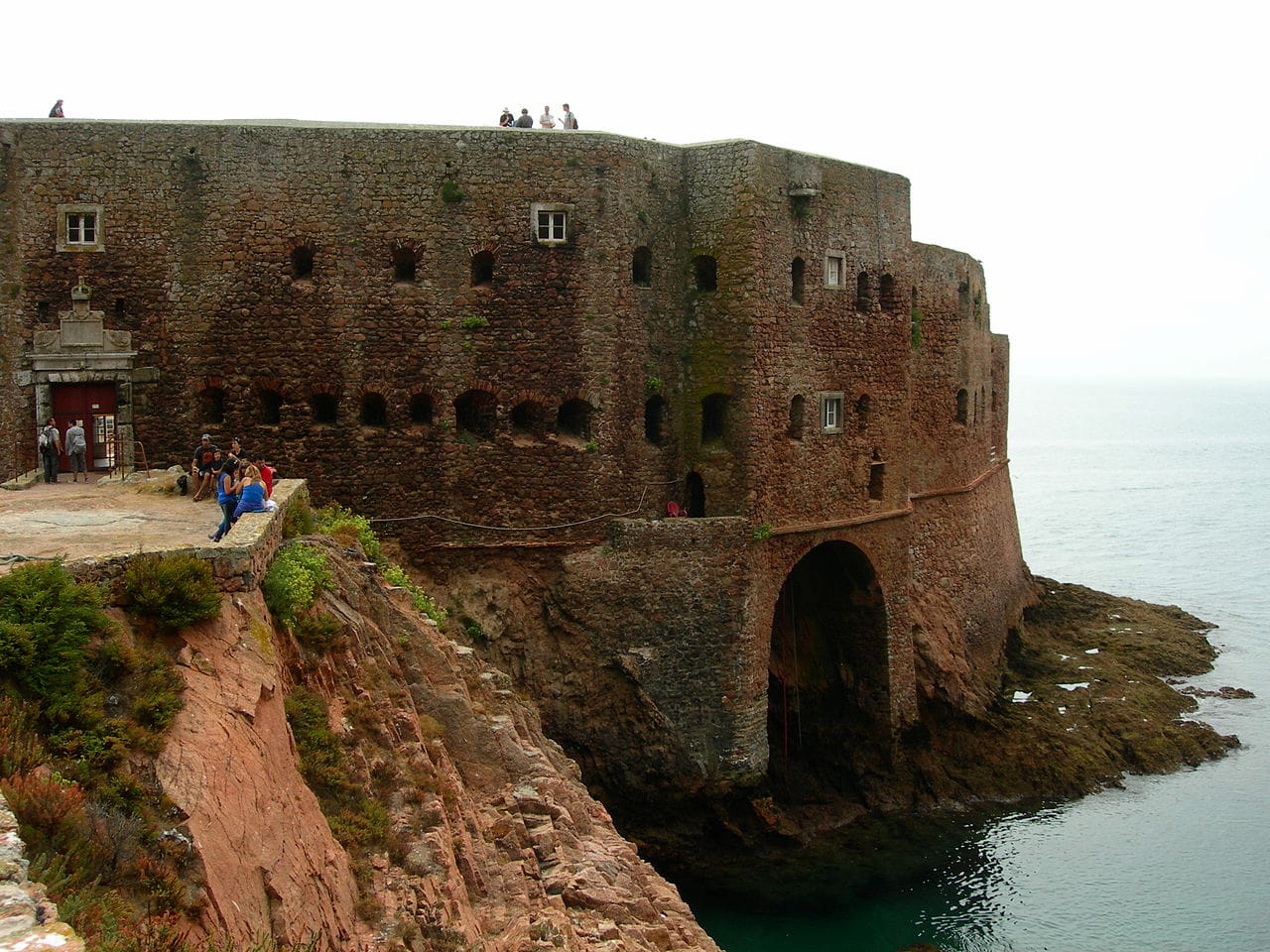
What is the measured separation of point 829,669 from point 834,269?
9.66 m

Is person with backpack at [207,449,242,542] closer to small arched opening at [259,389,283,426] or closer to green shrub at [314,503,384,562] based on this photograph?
green shrub at [314,503,384,562]

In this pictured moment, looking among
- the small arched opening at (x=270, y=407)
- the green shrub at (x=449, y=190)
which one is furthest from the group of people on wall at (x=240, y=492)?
the green shrub at (x=449, y=190)

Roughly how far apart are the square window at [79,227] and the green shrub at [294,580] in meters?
12.3

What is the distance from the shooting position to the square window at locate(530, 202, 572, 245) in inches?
1020

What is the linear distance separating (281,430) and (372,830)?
1476cm

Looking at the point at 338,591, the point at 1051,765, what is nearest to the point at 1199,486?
the point at 1051,765

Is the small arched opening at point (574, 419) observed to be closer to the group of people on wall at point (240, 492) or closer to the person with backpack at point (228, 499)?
the group of people on wall at point (240, 492)

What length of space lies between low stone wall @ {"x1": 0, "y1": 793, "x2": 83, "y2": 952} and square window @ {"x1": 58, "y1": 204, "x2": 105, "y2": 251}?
19.7m

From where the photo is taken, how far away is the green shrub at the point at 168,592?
11000 mm

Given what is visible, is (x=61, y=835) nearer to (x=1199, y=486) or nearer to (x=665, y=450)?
(x=665, y=450)

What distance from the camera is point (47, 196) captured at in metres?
24.3

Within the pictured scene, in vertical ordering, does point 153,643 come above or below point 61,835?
above

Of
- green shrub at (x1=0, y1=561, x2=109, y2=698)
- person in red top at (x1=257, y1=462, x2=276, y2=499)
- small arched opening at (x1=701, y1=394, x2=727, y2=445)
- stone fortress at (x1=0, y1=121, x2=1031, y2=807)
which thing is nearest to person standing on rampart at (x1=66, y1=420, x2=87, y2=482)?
stone fortress at (x1=0, y1=121, x2=1031, y2=807)

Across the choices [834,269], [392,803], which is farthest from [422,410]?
[392,803]
